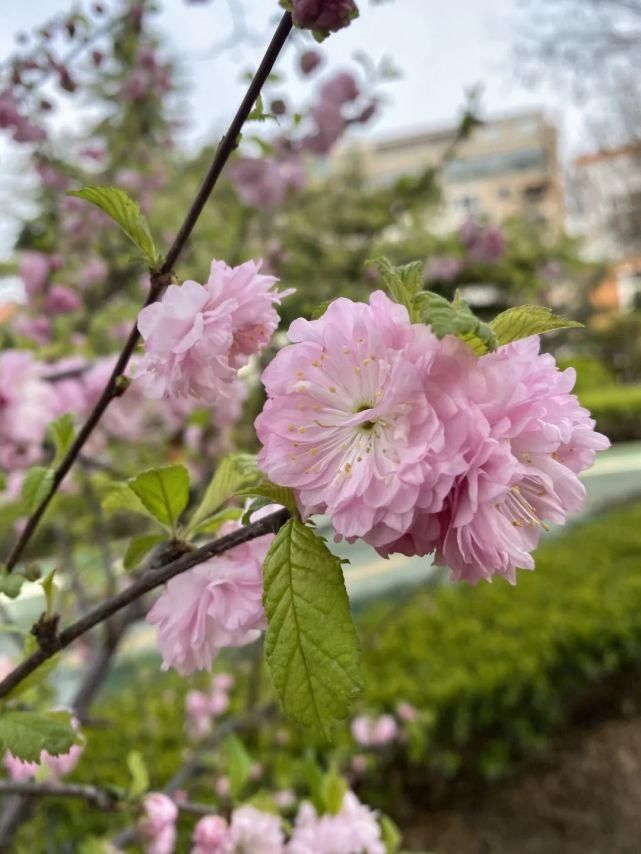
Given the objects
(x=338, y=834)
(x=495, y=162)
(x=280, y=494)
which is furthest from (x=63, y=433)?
(x=495, y=162)

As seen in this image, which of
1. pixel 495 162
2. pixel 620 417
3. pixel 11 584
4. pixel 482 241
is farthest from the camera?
pixel 495 162

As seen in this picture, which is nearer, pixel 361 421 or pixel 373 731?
pixel 361 421

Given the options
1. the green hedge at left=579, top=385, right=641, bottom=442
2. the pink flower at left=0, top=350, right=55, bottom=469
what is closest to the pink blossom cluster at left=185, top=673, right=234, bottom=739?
the pink flower at left=0, top=350, right=55, bottom=469

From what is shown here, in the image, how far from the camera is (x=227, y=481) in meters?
0.57

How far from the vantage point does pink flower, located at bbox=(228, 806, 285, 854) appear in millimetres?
887

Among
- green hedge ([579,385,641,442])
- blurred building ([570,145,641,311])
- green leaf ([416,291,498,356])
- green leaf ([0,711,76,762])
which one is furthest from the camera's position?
green hedge ([579,385,641,442])

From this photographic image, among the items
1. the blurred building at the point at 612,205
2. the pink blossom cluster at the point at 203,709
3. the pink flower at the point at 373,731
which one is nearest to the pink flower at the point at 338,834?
the pink flower at the point at 373,731

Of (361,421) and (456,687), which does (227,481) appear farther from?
(456,687)

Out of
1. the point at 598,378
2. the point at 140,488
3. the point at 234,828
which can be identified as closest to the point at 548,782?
the point at 234,828

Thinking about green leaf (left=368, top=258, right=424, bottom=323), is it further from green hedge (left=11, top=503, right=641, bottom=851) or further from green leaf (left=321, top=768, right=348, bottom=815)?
green hedge (left=11, top=503, right=641, bottom=851)

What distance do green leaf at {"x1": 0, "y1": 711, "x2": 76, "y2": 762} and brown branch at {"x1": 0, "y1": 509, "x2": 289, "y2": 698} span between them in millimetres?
25

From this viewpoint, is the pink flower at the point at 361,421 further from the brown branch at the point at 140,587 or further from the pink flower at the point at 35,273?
the pink flower at the point at 35,273

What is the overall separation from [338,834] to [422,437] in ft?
2.50

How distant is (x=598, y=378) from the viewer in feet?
47.2
